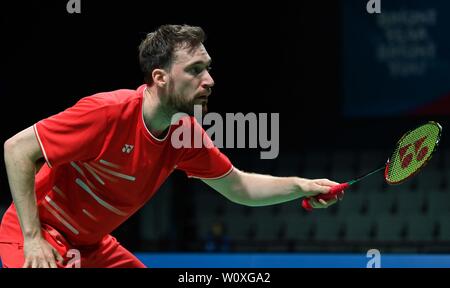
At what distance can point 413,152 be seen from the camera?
3439mm

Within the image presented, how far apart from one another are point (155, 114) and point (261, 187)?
0.60 m

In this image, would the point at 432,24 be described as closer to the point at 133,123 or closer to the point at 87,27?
the point at 87,27

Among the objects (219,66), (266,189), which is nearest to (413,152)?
(266,189)

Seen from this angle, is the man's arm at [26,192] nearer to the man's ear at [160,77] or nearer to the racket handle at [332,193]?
the man's ear at [160,77]

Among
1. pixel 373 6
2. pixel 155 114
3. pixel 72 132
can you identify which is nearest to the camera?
pixel 72 132

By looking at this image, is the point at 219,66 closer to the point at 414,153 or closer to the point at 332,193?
the point at 414,153

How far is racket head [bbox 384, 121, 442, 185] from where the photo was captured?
10.8 ft

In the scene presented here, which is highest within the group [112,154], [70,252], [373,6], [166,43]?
[373,6]

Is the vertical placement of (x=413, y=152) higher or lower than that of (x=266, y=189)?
higher

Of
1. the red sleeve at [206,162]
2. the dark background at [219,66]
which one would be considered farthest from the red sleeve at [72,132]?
the dark background at [219,66]

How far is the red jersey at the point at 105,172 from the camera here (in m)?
2.91

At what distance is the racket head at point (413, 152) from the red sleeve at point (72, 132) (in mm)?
1302

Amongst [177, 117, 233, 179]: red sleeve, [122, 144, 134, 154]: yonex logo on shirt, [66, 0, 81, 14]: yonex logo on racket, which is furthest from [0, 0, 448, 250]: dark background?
[122, 144, 134, 154]: yonex logo on shirt
